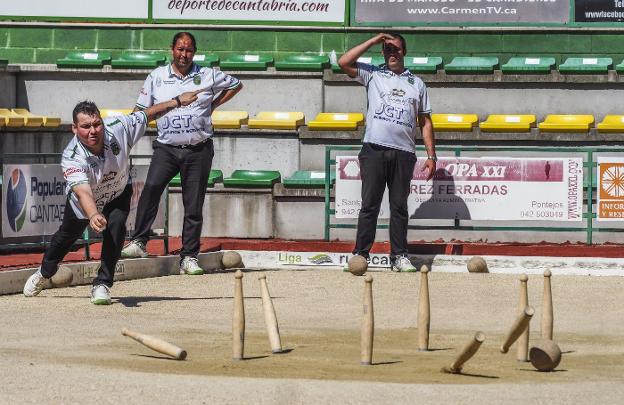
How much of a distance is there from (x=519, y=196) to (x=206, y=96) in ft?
14.2

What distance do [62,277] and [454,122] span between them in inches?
303

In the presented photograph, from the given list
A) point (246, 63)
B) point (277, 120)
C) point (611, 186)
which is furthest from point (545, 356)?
point (246, 63)

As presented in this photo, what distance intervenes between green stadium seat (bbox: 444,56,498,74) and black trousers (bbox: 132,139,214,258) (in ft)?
23.0

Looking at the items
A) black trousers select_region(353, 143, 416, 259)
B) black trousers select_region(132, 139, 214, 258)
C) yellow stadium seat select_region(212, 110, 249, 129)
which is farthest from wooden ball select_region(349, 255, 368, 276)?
yellow stadium seat select_region(212, 110, 249, 129)

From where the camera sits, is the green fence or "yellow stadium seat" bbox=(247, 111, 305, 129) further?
"yellow stadium seat" bbox=(247, 111, 305, 129)

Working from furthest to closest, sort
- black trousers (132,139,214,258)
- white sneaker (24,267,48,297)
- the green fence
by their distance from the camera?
the green fence, black trousers (132,139,214,258), white sneaker (24,267,48,297)

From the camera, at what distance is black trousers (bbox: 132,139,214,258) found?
15.5 m

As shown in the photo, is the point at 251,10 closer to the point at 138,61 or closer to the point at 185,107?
the point at 138,61


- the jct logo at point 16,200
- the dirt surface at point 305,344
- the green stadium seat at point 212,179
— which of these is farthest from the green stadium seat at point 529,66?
the jct logo at point 16,200

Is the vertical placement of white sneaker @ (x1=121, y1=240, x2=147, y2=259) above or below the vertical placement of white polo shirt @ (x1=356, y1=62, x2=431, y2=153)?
below

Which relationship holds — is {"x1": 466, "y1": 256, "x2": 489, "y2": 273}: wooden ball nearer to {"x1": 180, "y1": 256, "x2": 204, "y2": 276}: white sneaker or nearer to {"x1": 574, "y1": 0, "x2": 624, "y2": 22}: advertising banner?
{"x1": 180, "y1": 256, "x2": 204, "y2": 276}: white sneaker

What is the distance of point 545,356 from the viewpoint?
9.33 m

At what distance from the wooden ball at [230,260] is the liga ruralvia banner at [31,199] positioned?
219 centimetres

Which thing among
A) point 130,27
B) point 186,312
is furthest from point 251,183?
point 186,312
